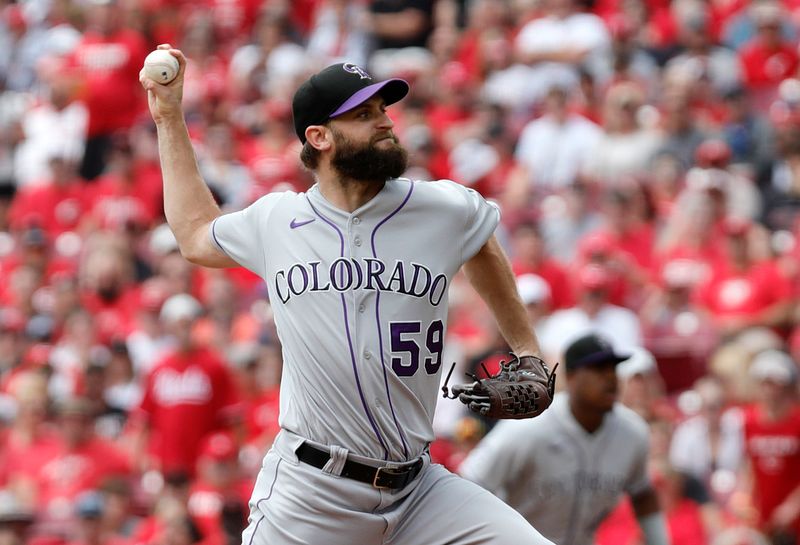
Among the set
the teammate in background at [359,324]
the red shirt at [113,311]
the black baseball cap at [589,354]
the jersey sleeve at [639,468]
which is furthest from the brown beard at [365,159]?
the red shirt at [113,311]

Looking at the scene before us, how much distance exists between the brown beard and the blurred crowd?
378cm

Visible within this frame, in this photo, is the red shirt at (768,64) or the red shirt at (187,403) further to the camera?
the red shirt at (768,64)

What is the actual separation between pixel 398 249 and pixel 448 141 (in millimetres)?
8172

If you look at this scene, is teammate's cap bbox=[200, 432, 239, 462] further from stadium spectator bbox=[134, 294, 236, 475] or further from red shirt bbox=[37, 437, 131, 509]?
red shirt bbox=[37, 437, 131, 509]

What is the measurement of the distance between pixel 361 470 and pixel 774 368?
476 centimetres

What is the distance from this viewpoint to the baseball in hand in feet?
15.0

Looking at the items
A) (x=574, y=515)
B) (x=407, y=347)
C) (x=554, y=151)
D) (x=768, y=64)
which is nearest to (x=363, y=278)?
(x=407, y=347)

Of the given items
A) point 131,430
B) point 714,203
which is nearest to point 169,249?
point 131,430

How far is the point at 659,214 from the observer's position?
35.1 feet

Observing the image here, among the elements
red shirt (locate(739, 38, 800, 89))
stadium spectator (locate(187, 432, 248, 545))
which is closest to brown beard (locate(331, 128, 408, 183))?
stadium spectator (locate(187, 432, 248, 545))

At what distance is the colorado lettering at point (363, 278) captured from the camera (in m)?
4.29

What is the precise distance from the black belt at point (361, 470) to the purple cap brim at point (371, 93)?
100cm

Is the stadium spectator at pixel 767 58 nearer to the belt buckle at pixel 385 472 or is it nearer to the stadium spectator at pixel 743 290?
the stadium spectator at pixel 743 290

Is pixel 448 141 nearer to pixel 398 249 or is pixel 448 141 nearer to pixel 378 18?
pixel 378 18
